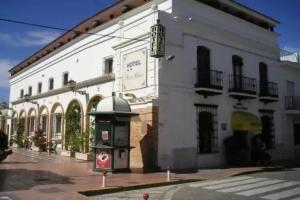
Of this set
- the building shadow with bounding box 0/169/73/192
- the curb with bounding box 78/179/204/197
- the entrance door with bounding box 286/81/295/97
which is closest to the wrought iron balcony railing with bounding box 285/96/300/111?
the entrance door with bounding box 286/81/295/97

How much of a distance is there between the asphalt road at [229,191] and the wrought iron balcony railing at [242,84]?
7.36 meters

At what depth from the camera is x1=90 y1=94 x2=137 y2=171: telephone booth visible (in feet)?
47.7

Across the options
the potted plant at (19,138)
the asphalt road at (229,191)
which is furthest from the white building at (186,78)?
the potted plant at (19,138)

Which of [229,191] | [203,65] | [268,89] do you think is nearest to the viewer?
[229,191]

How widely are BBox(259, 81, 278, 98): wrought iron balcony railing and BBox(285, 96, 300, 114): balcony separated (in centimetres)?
171

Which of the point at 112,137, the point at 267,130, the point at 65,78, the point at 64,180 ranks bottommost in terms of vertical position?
the point at 64,180

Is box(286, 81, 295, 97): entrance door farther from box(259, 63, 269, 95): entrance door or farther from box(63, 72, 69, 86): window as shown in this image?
box(63, 72, 69, 86): window

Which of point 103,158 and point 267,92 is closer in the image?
point 103,158

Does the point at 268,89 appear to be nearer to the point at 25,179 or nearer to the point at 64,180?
the point at 64,180

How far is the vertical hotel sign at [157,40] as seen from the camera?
1559 cm

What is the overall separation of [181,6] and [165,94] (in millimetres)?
5031

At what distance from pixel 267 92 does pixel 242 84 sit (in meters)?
2.83

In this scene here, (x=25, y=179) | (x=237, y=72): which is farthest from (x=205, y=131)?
→ (x=25, y=179)

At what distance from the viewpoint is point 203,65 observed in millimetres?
18672
